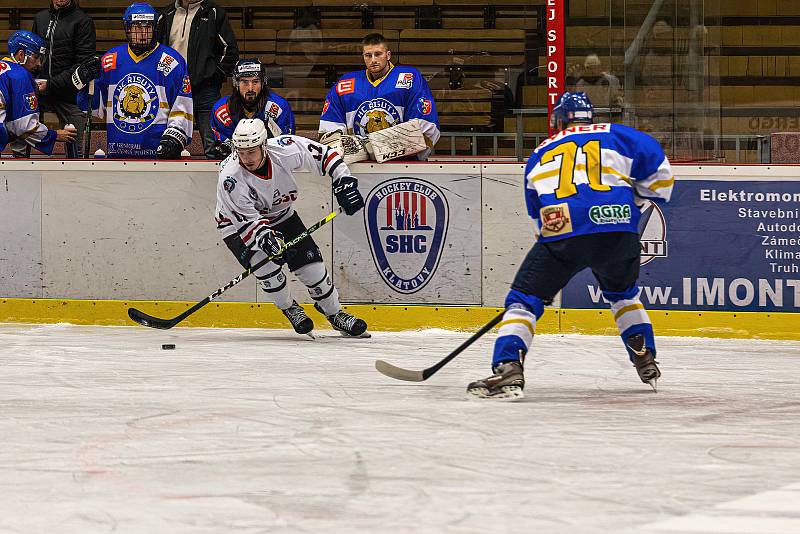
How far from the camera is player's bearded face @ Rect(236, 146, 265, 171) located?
21.5ft

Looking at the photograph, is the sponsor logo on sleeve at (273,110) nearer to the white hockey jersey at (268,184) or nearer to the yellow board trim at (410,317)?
the white hockey jersey at (268,184)

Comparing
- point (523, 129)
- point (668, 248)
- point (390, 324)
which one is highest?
point (523, 129)

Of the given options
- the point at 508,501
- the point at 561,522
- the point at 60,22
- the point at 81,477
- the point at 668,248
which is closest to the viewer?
the point at 561,522

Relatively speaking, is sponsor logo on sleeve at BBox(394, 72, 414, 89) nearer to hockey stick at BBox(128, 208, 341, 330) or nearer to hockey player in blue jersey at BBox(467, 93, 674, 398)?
hockey stick at BBox(128, 208, 341, 330)

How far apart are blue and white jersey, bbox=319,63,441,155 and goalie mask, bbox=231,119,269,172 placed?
0.86 m

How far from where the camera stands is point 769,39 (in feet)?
25.9

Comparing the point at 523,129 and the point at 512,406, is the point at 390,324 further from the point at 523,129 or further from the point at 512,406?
the point at 512,406

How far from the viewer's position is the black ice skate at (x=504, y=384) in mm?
4805

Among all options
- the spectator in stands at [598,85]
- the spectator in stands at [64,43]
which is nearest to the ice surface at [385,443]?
the spectator in stands at [598,85]

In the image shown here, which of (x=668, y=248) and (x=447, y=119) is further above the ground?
(x=447, y=119)

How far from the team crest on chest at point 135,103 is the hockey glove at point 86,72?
25 centimetres

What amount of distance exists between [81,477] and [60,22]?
16.9 ft

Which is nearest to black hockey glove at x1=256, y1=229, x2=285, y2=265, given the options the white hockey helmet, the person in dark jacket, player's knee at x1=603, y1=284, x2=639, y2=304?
the white hockey helmet

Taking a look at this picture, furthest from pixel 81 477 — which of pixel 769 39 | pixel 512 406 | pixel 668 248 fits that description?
pixel 769 39
